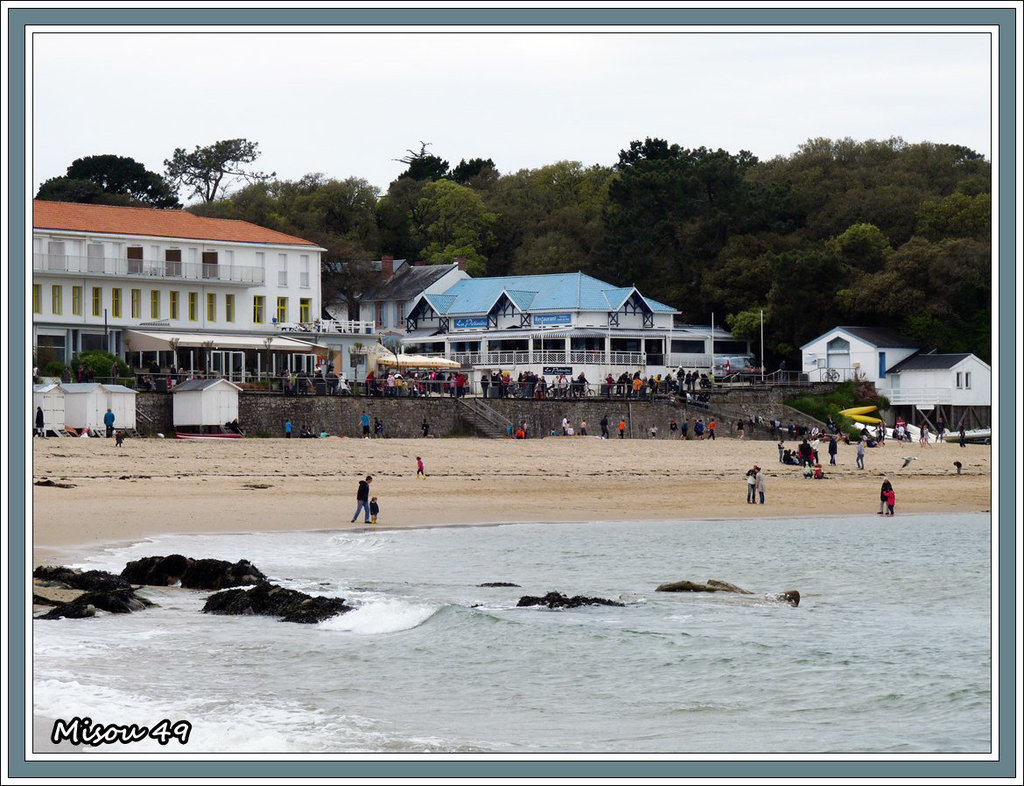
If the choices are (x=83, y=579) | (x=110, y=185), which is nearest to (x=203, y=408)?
(x=83, y=579)

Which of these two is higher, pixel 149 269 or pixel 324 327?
pixel 149 269

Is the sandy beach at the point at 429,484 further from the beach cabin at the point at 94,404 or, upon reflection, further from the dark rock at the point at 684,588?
the dark rock at the point at 684,588

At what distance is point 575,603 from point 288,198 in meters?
64.4

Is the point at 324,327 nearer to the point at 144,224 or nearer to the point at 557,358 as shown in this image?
the point at 144,224

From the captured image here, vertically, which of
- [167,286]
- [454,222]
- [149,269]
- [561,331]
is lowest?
[561,331]

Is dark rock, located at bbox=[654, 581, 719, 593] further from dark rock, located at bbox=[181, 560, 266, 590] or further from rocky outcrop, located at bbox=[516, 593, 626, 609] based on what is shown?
dark rock, located at bbox=[181, 560, 266, 590]

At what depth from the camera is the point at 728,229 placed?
68250mm

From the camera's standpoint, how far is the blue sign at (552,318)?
63406mm

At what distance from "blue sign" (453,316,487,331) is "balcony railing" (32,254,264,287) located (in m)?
13.7

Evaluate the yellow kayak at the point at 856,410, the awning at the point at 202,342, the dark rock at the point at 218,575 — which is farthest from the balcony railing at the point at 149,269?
the dark rock at the point at 218,575

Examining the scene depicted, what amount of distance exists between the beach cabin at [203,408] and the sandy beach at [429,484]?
2221mm

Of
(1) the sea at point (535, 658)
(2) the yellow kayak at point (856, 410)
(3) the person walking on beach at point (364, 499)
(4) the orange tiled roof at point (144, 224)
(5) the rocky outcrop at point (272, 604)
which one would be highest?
(4) the orange tiled roof at point (144, 224)

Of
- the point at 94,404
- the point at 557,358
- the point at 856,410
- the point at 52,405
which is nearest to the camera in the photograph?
the point at 52,405

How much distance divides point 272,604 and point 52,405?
22655 mm
